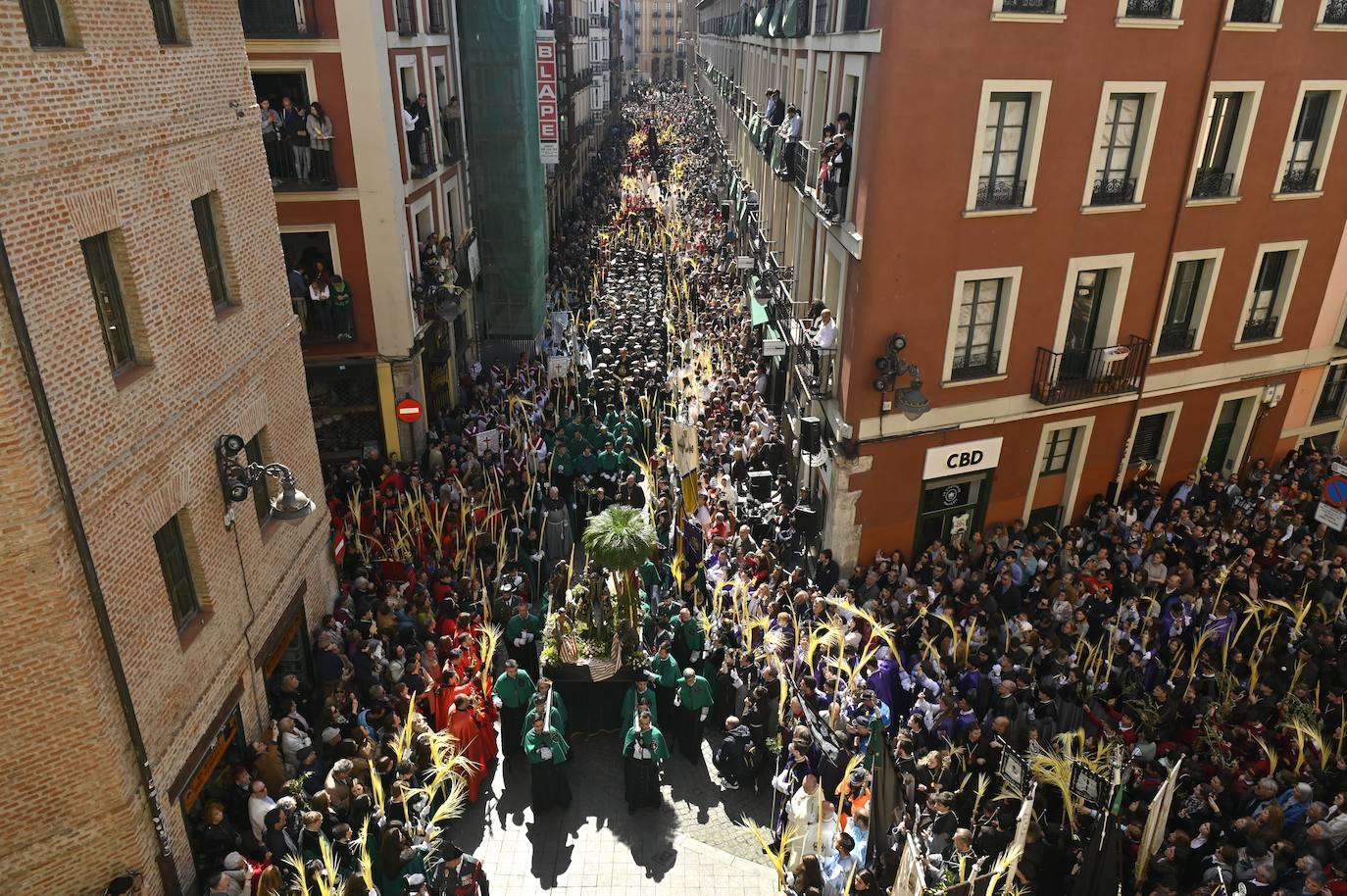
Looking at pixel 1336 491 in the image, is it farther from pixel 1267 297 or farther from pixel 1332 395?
pixel 1332 395

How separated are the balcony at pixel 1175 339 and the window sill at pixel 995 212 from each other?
4619 mm

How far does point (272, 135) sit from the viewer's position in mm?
17719

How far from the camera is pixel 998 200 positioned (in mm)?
14875

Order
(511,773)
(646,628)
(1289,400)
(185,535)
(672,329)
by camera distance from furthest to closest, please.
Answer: (672,329)
(1289,400)
(646,628)
(511,773)
(185,535)

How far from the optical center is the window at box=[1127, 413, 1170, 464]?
18.2 metres

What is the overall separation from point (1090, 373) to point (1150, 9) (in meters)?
6.36

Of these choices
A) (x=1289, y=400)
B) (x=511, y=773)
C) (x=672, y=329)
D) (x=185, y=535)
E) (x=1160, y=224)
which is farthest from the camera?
(x=672, y=329)

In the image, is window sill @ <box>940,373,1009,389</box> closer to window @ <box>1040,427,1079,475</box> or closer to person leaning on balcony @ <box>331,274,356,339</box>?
window @ <box>1040,427,1079,475</box>

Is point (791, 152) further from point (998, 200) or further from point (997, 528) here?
point (997, 528)

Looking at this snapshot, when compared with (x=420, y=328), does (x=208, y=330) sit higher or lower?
higher

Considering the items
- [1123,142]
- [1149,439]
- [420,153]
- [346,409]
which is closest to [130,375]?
[346,409]

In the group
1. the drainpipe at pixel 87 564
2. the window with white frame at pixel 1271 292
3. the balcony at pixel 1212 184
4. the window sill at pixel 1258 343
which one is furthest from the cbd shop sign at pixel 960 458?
the drainpipe at pixel 87 564

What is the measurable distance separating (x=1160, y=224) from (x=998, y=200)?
3722 millimetres

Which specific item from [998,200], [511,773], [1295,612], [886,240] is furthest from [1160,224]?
[511,773]
